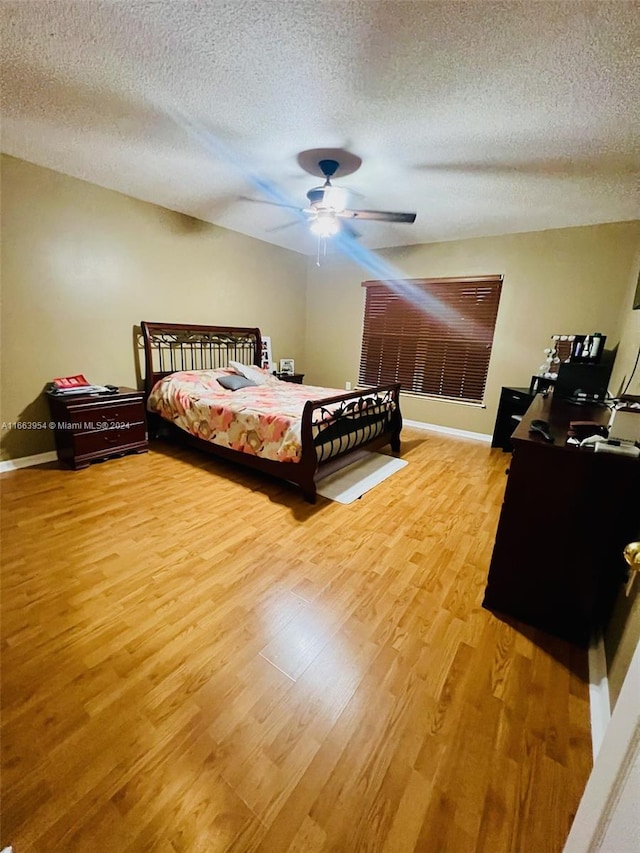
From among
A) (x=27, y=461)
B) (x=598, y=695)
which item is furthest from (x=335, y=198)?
(x=27, y=461)

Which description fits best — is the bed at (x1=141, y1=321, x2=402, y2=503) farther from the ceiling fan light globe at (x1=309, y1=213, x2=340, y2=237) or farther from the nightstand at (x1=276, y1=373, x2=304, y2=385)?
the ceiling fan light globe at (x1=309, y1=213, x2=340, y2=237)

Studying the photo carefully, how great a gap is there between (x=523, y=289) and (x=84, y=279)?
4692 mm

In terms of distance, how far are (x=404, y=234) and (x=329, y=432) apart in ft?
9.67

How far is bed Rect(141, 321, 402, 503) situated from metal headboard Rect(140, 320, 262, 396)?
1 centimetres

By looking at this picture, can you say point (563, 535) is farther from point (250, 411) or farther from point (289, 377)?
point (289, 377)

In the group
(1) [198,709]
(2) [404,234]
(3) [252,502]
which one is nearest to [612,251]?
(2) [404,234]

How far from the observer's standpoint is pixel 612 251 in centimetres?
345

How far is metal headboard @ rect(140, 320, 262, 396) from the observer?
3801mm

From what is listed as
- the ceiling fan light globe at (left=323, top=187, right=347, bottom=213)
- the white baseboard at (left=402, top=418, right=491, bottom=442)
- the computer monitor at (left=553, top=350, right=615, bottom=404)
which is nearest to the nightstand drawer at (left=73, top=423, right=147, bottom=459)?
the ceiling fan light globe at (left=323, top=187, right=347, bottom=213)

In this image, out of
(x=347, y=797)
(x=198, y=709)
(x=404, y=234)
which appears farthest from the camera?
(x=404, y=234)

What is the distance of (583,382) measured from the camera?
2832 millimetres

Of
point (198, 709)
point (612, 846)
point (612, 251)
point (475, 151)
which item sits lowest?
point (198, 709)

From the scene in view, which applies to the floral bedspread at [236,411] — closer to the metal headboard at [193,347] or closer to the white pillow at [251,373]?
the white pillow at [251,373]

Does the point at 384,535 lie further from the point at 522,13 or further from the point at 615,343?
the point at 615,343
